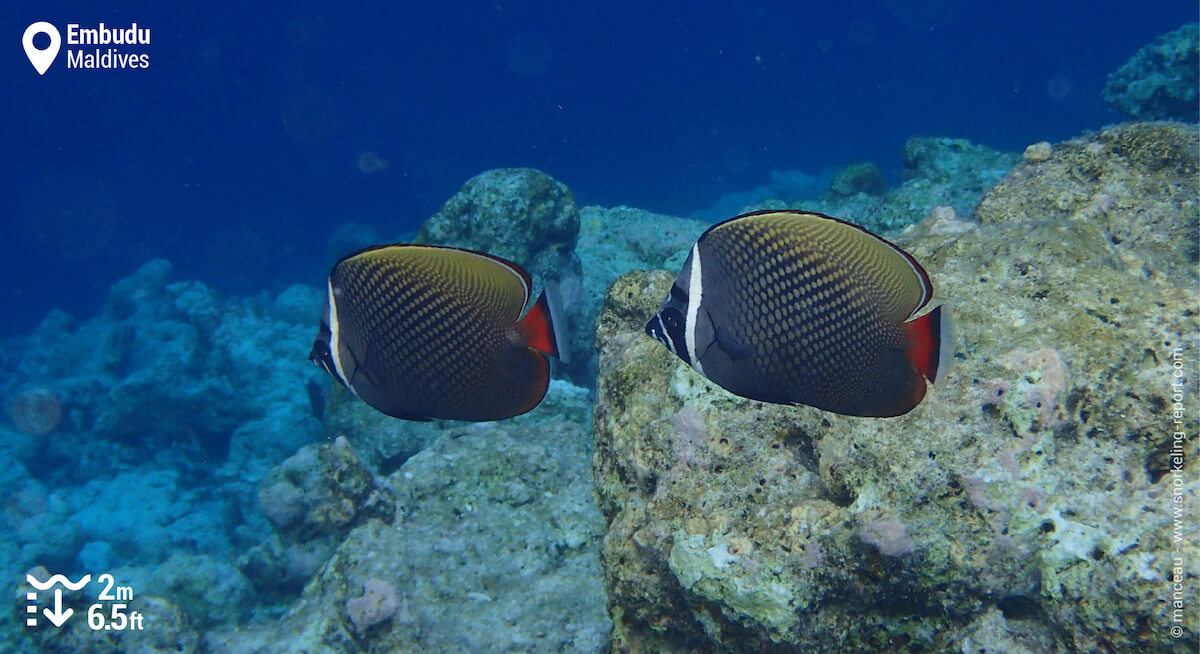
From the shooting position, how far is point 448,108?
64312 mm

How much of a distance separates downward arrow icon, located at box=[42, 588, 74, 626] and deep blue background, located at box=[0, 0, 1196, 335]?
2735cm

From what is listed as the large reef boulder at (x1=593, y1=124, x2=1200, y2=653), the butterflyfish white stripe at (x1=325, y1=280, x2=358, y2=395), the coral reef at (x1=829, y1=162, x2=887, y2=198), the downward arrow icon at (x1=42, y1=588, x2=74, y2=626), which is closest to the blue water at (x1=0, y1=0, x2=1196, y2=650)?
the large reef boulder at (x1=593, y1=124, x2=1200, y2=653)

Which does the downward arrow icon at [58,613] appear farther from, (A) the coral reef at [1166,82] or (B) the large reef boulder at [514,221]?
(A) the coral reef at [1166,82]

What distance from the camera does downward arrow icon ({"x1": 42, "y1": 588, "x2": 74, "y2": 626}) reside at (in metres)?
5.64

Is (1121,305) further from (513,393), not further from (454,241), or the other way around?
(454,241)

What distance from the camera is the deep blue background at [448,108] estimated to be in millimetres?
42469

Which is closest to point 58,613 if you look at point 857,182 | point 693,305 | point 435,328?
point 435,328

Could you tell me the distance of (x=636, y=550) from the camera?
8.42 ft

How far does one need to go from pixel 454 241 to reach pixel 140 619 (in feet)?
18.1

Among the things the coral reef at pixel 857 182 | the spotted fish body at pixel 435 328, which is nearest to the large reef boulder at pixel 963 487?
the spotted fish body at pixel 435 328

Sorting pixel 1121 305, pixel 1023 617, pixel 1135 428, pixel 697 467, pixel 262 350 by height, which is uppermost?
pixel 262 350

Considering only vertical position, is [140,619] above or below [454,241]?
below

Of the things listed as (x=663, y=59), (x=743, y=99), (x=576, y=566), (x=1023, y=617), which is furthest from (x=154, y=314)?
(x=663, y=59)

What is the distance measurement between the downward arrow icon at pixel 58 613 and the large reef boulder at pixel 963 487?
598cm
